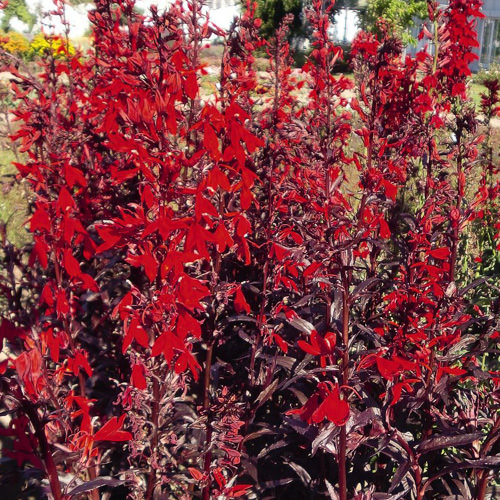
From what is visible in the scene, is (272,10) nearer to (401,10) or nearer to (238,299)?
(401,10)

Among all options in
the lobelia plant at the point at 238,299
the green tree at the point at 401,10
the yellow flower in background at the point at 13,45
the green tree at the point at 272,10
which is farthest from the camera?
the green tree at the point at 272,10

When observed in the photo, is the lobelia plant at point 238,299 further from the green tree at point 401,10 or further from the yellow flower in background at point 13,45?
the green tree at point 401,10

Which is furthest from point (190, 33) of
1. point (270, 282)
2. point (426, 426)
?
point (426, 426)

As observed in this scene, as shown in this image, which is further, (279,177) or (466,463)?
(279,177)

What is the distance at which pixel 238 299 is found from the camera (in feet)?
5.75

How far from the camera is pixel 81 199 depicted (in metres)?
2.23

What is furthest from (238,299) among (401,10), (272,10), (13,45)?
(272,10)

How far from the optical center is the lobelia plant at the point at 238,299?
1.23 metres

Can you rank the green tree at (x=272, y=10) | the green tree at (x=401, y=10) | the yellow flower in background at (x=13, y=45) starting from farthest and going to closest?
the green tree at (x=272, y=10), the green tree at (x=401, y=10), the yellow flower in background at (x=13, y=45)

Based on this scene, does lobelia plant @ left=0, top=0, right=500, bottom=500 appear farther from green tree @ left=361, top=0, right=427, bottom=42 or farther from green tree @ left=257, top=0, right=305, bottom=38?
green tree @ left=257, top=0, right=305, bottom=38

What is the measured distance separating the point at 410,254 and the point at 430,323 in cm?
20

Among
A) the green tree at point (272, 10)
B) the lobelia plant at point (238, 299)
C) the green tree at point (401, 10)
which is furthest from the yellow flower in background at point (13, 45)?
the green tree at point (401, 10)

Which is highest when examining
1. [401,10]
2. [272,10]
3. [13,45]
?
[272,10]

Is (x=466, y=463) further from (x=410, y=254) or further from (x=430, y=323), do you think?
(x=410, y=254)
